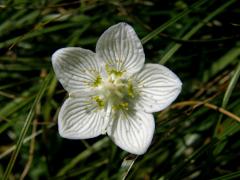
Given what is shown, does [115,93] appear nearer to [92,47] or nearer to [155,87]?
[155,87]

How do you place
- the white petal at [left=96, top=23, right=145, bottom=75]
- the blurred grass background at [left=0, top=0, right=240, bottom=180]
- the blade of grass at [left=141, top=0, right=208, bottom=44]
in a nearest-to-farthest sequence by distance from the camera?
the white petal at [left=96, top=23, right=145, bottom=75], the blade of grass at [left=141, top=0, right=208, bottom=44], the blurred grass background at [left=0, top=0, right=240, bottom=180]

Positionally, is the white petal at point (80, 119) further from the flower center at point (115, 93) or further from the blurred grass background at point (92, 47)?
the blurred grass background at point (92, 47)

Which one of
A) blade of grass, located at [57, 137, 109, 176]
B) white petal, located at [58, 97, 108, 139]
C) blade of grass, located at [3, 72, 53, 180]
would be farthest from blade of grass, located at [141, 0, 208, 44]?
blade of grass, located at [57, 137, 109, 176]

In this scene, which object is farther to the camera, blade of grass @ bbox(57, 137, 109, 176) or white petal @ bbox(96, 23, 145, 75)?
blade of grass @ bbox(57, 137, 109, 176)

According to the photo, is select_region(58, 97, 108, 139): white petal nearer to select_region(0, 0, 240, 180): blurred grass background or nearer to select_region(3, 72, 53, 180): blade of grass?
select_region(3, 72, 53, 180): blade of grass

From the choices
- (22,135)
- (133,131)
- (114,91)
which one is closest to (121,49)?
(114,91)


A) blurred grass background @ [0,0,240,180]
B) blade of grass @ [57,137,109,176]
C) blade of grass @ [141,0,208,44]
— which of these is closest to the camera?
blade of grass @ [141,0,208,44]

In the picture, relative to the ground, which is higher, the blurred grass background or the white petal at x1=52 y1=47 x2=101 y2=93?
the white petal at x1=52 y1=47 x2=101 y2=93

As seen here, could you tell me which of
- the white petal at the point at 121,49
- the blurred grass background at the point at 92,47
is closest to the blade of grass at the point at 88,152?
the blurred grass background at the point at 92,47

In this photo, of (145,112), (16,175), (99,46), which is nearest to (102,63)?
(99,46)
